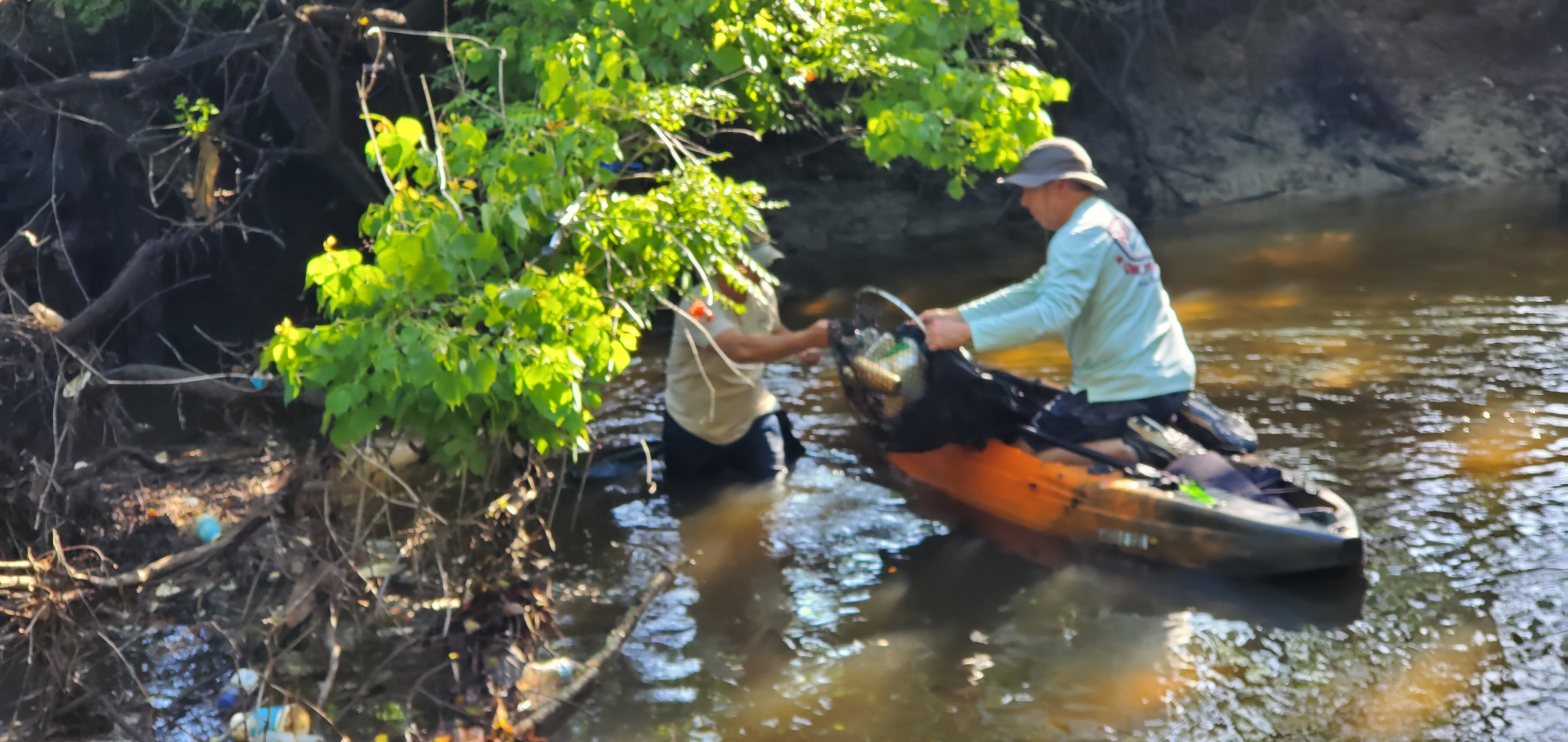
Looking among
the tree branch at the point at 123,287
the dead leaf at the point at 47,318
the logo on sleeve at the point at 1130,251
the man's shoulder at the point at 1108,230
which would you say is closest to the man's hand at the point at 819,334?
the man's shoulder at the point at 1108,230

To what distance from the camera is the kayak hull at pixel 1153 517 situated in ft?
16.2

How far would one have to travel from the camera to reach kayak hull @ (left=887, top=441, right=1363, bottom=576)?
16.2 ft

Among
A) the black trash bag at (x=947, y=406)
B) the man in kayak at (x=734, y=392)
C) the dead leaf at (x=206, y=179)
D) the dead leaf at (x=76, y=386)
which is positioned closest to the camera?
the dead leaf at (x=76, y=386)

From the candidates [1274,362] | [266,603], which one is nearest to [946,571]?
[266,603]

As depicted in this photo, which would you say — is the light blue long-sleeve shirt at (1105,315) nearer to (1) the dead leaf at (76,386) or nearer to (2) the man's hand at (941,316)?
(2) the man's hand at (941,316)

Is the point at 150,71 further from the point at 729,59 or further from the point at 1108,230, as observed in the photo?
the point at 1108,230

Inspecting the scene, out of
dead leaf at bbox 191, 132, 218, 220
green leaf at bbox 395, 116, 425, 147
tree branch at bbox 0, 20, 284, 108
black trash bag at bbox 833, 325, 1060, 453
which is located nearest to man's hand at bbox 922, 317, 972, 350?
black trash bag at bbox 833, 325, 1060, 453

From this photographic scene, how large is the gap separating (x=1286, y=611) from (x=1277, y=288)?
583 centimetres

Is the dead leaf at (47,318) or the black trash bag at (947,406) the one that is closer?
the dead leaf at (47,318)

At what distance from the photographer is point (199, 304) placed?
31.1 ft

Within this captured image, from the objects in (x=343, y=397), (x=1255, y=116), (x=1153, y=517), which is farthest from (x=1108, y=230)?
(x=1255, y=116)

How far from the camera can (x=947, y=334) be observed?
220 inches

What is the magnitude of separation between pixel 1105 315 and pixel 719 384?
187 cm

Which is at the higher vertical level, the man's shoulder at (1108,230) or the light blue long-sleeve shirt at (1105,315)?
the man's shoulder at (1108,230)
